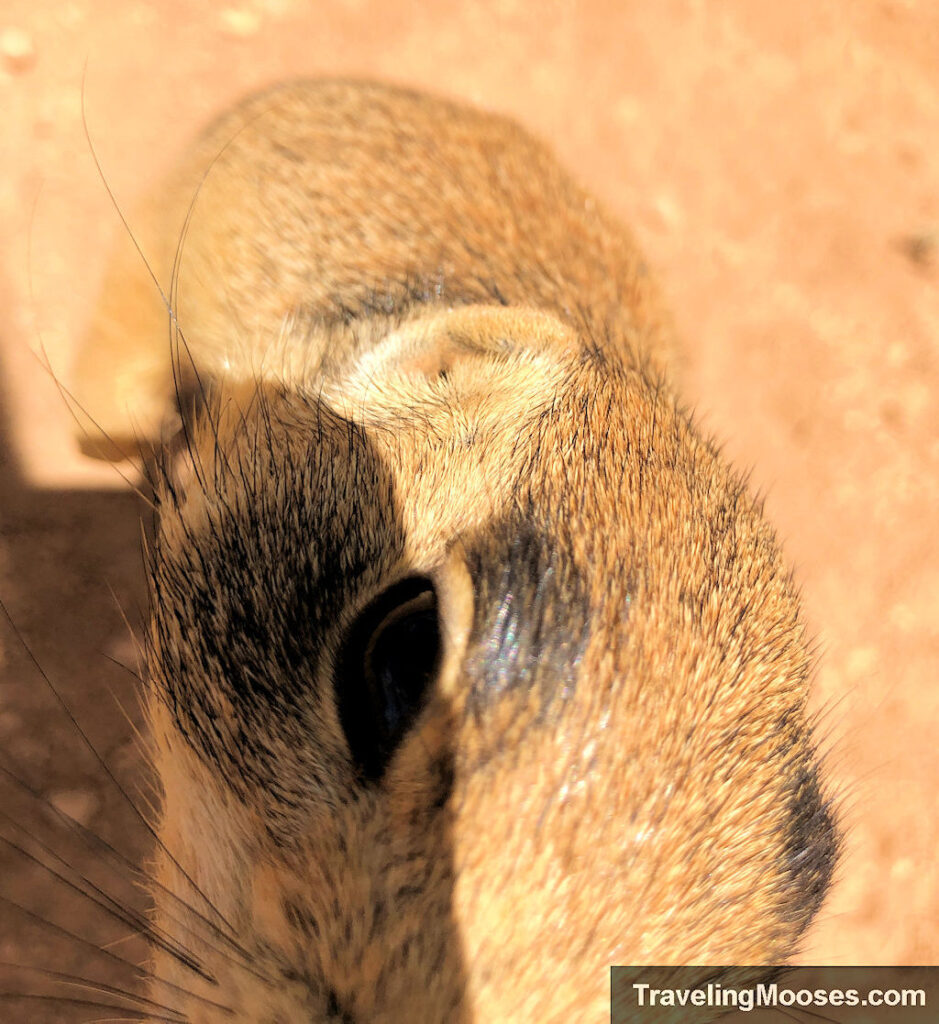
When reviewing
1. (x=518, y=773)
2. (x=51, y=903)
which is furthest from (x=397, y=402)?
(x=51, y=903)

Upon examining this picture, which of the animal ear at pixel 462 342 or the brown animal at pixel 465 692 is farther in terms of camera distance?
the animal ear at pixel 462 342

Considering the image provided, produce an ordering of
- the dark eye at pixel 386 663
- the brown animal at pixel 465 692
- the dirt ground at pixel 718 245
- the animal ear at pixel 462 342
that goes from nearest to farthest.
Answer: the brown animal at pixel 465 692 → the dark eye at pixel 386 663 → the animal ear at pixel 462 342 → the dirt ground at pixel 718 245

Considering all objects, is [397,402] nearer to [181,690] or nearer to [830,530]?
[181,690]

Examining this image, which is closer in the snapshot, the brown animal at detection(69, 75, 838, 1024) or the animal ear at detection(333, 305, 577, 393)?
the brown animal at detection(69, 75, 838, 1024)

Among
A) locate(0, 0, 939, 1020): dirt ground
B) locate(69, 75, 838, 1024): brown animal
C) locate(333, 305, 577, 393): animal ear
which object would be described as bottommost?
locate(69, 75, 838, 1024): brown animal

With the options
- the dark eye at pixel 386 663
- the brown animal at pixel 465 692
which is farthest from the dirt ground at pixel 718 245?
the dark eye at pixel 386 663

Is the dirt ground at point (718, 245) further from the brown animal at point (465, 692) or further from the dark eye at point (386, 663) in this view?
the dark eye at point (386, 663)

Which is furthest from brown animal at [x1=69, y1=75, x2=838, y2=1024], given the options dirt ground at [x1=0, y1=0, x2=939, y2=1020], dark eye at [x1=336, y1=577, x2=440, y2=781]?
dirt ground at [x1=0, y1=0, x2=939, y2=1020]

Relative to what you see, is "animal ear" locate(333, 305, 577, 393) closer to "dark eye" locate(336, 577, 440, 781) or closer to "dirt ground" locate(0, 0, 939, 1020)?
"dark eye" locate(336, 577, 440, 781)

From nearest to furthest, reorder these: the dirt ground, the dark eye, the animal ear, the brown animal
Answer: the brown animal < the dark eye < the animal ear < the dirt ground
